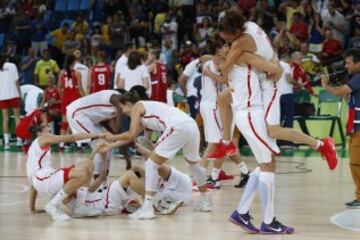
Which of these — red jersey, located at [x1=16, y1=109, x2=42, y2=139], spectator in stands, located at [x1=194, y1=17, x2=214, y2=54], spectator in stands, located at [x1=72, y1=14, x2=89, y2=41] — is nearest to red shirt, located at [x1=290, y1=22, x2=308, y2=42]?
spectator in stands, located at [x1=194, y1=17, x2=214, y2=54]

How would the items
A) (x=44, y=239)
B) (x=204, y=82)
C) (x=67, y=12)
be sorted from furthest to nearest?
(x=67, y=12), (x=204, y=82), (x=44, y=239)

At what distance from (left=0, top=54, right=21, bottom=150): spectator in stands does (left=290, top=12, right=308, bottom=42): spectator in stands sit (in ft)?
21.6

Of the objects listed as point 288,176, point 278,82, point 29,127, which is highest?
point 278,82

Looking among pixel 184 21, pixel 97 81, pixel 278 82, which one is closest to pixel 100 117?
pixel 278 82

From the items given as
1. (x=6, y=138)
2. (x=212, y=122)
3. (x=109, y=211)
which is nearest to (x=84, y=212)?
(x=109, y=211)

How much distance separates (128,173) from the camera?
9375mm

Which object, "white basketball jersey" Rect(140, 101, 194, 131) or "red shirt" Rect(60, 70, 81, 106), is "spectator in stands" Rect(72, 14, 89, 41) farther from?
"white basketball jersey" Rect(140, 101, 194, 131)

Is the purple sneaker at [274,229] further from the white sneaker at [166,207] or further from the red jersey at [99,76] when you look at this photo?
the red jersey at [99,76]

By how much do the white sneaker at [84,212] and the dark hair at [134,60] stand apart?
21.6ft

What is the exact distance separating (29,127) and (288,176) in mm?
4607

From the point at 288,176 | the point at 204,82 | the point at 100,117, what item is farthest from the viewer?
the point at 288,176

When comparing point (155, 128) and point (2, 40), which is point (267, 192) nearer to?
point (155, 128)

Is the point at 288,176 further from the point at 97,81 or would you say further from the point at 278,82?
the point at 97,81

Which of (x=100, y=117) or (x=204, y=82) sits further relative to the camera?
(x=204, y=82)
